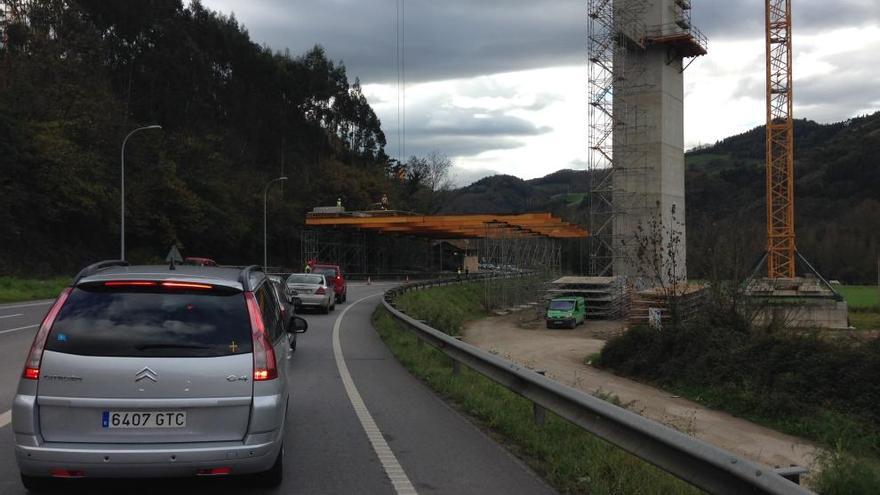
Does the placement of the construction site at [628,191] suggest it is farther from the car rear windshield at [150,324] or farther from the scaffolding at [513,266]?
the car rear windshield at [150,324]

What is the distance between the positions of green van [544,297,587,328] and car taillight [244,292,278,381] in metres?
39.7

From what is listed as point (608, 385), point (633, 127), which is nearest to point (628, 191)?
point (633, 127)

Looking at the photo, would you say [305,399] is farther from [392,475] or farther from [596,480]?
[596,480]

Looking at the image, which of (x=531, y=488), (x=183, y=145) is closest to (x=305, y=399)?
(x=531, y=488)

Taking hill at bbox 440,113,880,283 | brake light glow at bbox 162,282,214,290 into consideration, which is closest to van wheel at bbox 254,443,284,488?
brake light glow at bbox 162,282,214,290

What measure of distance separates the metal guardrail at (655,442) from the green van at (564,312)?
117ft

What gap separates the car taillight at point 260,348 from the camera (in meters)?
5.04

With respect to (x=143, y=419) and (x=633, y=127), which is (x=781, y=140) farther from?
(x=143, y=419)

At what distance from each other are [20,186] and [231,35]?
162ft

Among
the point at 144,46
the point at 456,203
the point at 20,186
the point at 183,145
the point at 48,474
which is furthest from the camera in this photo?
the point at 456,203

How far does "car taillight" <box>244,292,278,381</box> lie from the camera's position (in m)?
5.04

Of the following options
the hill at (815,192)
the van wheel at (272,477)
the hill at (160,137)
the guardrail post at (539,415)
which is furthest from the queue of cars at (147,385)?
the hill at (815,192)

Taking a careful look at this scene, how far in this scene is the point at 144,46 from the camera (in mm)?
68062

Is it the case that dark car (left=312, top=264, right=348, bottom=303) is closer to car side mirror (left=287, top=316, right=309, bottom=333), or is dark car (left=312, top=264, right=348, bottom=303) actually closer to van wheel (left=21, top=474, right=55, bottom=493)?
car side mirror (left=287, top=316, right=309, bottom=333)
